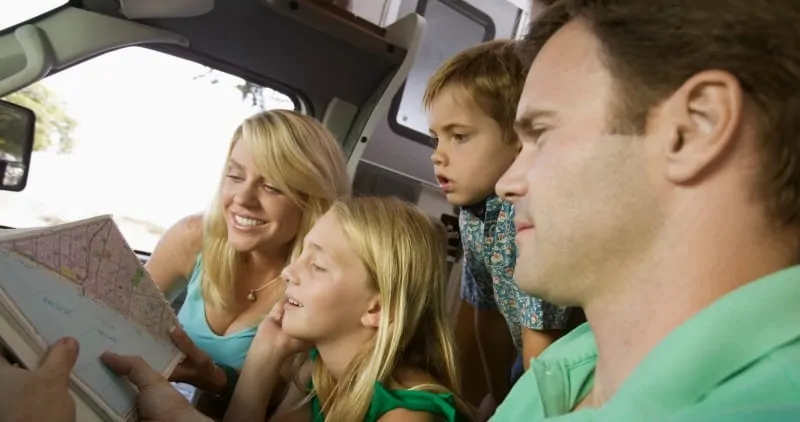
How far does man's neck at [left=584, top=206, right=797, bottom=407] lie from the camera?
0.65 meters

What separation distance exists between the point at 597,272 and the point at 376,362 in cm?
64

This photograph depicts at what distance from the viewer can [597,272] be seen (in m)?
0.73

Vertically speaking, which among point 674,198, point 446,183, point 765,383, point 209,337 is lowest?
point 209,337

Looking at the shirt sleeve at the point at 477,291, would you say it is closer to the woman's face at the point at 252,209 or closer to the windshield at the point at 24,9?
the woman's face at the point at 252,209

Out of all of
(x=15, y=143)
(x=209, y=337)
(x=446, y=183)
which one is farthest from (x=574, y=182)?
(x=15, y=143)

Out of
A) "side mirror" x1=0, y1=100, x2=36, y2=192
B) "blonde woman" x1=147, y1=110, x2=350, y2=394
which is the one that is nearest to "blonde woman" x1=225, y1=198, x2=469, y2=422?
"blonde woman" x1=147, y1=110, x2=350, y2=394

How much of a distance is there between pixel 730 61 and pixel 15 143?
5.40 ft

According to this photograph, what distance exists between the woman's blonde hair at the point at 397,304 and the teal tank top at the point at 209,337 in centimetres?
24

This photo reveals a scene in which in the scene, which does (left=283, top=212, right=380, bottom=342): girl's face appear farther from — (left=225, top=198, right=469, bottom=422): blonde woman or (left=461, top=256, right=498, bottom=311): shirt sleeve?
(left=461, top=256, right=498, bottom=311): shirt sleeve

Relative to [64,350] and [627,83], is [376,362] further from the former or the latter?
[627,83]

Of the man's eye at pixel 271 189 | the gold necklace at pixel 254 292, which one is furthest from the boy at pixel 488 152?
the gold necklace at pixel 254 292

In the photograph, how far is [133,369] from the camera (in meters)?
0.99

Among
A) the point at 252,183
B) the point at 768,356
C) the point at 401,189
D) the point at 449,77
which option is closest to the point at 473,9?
the point at 401,189

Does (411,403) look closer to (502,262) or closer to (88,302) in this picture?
(88,302)
